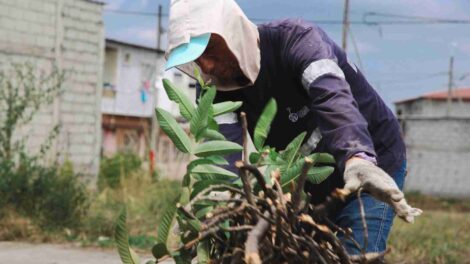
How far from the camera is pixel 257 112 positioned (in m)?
2.89

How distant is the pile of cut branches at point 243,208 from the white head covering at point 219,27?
325 mm

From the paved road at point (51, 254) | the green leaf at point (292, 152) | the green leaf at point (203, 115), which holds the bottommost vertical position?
the paved road at point (51, 254)

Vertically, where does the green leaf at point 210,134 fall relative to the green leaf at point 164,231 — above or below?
above

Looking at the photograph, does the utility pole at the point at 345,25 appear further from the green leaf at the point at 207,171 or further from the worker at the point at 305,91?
the green leaf at the point at 207,171

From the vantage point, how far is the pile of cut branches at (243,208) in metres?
1.72

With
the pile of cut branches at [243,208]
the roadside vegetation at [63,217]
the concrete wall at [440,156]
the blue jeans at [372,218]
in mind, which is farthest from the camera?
the concrete wall at [440,156]

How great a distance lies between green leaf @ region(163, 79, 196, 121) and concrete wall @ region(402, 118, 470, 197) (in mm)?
22630

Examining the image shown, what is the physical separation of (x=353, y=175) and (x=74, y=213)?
6930 millimetres

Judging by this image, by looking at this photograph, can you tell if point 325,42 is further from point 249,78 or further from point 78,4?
point 78,4

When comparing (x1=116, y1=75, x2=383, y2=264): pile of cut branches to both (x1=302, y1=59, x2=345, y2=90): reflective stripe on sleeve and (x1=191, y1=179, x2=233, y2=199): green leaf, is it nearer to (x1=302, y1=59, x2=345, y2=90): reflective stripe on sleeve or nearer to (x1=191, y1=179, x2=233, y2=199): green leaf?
(x1=191, y1=179, x2=233, y2=199): green leaf

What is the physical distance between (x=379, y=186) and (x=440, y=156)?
2317 centimetres

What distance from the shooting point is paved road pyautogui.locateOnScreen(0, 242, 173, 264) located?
698 cm

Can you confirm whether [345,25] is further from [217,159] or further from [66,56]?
[217,159]

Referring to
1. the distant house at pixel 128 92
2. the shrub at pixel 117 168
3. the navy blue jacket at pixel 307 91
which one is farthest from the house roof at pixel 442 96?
the navy blue jacket at pixel 307 91
